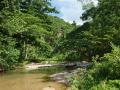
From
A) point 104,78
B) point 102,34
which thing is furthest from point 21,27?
point 104,78

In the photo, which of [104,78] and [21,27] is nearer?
[104,78]

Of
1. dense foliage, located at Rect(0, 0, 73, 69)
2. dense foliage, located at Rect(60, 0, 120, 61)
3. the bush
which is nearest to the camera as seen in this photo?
the bush

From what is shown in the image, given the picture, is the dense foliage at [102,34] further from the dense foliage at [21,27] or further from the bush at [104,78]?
the bush at [104,78]

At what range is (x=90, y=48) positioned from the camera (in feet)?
103

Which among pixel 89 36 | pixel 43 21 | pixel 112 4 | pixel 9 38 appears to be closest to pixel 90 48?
pixel 89 36

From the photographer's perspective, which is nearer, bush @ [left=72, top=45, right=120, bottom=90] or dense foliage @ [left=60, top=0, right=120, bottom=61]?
bush @ [left=72, top=45, right=120, bottom=90]

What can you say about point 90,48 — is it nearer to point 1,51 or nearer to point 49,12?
point 1,51

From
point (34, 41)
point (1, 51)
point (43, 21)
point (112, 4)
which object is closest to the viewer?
point (112, 4)

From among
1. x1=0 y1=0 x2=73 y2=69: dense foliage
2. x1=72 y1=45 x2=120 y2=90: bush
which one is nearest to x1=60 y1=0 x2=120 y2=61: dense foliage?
x1=0 y1=0 x2=73 y2=69: dense foliage

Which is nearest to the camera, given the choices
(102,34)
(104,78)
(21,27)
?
(104,78)

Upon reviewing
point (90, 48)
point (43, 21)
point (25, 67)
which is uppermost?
point (43, 21)

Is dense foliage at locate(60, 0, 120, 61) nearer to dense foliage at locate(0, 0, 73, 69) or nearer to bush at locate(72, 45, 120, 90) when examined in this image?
dense foliage at locate(0, 0, 73, 69)

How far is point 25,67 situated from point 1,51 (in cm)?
956

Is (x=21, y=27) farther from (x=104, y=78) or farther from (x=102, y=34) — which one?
(x=104, y=78)
